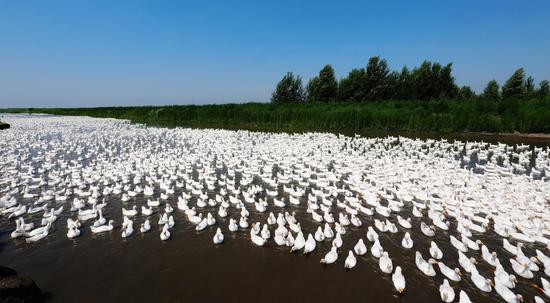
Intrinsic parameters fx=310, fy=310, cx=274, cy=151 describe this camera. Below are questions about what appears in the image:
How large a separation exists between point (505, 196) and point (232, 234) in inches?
380

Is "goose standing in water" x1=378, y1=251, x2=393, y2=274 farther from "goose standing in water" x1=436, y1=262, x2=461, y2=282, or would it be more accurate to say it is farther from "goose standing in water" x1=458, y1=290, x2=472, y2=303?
"goose standing in water" x1=458, y1=290, x2=472, y2=303

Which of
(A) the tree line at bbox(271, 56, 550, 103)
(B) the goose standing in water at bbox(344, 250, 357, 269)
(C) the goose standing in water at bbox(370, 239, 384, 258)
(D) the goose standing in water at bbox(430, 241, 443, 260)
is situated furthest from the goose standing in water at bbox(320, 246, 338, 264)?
(A) the tree line at bbox(271, 56, 550, 103)

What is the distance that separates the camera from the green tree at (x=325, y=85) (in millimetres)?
68688

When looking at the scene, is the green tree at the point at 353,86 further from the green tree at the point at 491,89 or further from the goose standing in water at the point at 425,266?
the goose standing in water at the point at 425,266

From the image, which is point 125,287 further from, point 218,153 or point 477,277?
point 218,153

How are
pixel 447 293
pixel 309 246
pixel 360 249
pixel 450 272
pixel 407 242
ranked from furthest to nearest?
pixel 407 242 → pixel 309 246 → pixel 360 249 → pixel 450 272 → pixel 447 293

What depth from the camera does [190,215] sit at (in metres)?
9.58

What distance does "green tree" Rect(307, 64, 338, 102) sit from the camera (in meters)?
68.7

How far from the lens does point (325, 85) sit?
2699 inches

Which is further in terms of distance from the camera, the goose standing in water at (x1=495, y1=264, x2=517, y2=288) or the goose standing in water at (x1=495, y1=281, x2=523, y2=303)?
the goose standing in water at (x1=495, y1=264, x2=517, y2=288)

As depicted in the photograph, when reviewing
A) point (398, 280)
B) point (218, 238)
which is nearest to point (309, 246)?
point (398, 280)

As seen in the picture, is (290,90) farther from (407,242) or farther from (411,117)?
(407,242)

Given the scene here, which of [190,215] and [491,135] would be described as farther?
[491,135]

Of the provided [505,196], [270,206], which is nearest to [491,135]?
[505,196]
